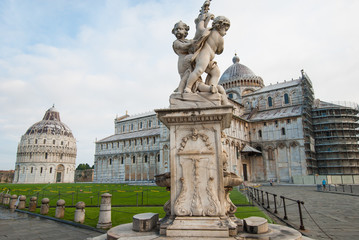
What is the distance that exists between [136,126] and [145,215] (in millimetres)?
60077

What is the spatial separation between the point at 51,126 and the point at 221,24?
99772 millimetres

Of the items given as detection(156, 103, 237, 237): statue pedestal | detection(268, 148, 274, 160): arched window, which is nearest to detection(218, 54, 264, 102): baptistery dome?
detection(268, 148, 274, 160): arched window

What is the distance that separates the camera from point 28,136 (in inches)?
3403

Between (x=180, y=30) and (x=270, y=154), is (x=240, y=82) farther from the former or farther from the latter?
(x=180, y=30)

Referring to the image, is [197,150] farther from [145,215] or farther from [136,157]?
[136,157]

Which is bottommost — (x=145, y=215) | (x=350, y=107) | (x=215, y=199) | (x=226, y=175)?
(x=145, y=215)

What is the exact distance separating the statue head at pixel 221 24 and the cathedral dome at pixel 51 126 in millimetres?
96518

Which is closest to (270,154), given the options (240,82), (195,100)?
(240,82)

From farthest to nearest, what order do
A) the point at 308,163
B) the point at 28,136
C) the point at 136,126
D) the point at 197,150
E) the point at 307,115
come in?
the point at 28,136 → the point at 136,126 → the point at 307,115 → the point at 308,163 → the point at 197,150

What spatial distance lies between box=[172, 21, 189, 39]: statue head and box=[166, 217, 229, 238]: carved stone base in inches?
140

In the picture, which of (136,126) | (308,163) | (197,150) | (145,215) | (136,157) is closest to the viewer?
(197,150)

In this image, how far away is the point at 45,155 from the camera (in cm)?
8431

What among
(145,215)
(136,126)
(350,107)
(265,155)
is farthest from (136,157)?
(145,215)

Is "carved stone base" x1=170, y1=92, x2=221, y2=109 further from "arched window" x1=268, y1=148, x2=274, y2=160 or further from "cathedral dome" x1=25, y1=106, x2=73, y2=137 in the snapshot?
"cathedral dome" x1=25, y1=106, x2=73, y2=137
